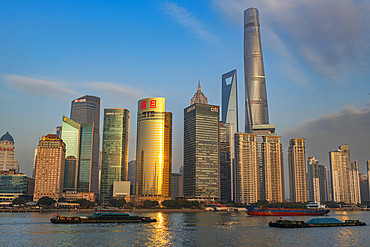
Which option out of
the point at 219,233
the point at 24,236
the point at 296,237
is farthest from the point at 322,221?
the point at 24,236

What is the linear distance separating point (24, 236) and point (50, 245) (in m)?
22.2

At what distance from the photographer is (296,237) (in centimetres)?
11738

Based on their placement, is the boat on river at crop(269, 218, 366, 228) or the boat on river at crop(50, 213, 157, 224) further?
the boat on river at crop(50, 213, 157, 224)

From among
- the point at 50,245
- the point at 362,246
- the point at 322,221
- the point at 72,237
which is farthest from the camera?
the point at 322,221

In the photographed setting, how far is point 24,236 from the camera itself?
113500 mm

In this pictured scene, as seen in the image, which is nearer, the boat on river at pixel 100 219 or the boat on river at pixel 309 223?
the boat on river at pixel 309 223

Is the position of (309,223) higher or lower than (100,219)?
higher

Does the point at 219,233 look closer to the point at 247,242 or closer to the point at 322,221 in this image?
the point at 247,242

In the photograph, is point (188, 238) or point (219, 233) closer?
point (188, 238)

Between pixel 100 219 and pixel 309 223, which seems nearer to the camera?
pixel 309 223

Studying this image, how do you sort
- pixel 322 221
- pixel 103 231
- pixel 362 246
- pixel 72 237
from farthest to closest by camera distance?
pixel 322 221 < pixel 103 231 < pixel 72 237 < pixel 362 246

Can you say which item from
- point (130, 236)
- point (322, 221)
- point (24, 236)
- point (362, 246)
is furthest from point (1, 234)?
point (322, 221)

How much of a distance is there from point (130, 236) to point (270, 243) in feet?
145

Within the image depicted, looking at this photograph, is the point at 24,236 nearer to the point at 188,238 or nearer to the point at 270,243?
the point at 188,238
